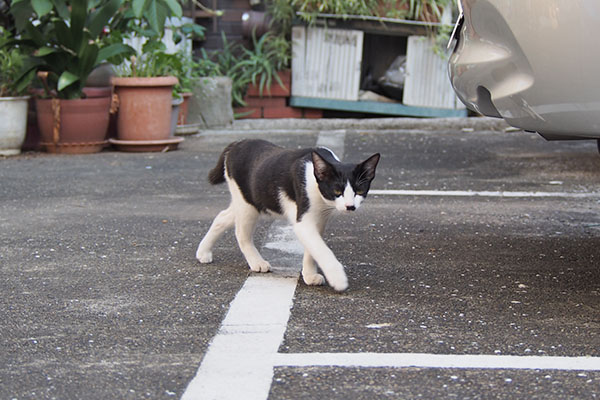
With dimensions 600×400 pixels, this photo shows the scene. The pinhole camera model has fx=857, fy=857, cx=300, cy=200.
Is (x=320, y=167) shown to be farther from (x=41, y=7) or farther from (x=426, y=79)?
(x=426, y=79)

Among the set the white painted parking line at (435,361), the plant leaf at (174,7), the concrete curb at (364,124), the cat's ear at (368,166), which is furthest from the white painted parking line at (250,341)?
the concrete curb at (364,124)

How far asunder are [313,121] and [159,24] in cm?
288

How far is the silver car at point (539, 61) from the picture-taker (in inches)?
115

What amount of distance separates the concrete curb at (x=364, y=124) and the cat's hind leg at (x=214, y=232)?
5355 millimetres

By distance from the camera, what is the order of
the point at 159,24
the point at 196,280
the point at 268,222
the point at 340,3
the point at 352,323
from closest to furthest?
the point at 352,323 → the point at 196,280 → the point at 268,222 → the point at 159,24 → the point at 340,3

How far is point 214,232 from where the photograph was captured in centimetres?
393

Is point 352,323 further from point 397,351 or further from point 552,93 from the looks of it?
point 552,93

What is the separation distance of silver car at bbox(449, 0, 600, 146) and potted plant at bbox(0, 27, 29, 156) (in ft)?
16.4

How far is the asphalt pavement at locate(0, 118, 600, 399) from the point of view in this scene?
2566mm

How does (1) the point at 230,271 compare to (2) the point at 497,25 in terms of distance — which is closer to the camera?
(2) the point at 497,25

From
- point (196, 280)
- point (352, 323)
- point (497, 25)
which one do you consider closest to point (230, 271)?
point (196, 280)

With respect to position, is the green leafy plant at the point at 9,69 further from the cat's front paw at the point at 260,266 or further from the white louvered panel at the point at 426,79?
the cat's front paw at the point at 260,266

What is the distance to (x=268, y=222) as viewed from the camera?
486 cm

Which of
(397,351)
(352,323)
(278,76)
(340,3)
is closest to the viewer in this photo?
(397,351)
